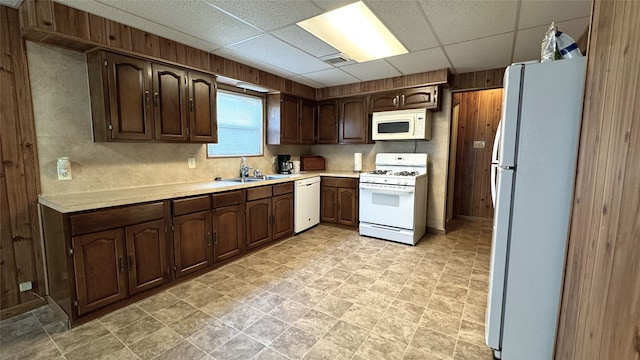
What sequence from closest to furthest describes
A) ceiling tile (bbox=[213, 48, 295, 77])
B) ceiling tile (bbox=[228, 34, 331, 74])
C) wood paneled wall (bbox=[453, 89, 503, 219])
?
ceiling tile (bbox=[228, 34, 331, 74]), ceiling tile (bbox=[213, 48, 295, 77]), wood paneled wall (bbox=[453, 89, 503, 219])

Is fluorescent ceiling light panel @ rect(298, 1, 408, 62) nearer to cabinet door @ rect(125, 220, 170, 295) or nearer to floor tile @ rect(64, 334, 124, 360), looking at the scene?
cabinet door @ rect(125, 220, 170, 295)

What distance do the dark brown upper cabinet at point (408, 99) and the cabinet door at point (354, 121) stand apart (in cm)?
20

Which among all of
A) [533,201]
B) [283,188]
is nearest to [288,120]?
[283,188]

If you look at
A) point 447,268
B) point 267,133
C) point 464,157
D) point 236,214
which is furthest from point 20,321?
point 464,157

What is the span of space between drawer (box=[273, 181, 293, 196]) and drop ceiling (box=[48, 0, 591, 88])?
1.58 m

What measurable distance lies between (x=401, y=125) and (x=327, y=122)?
1364mm

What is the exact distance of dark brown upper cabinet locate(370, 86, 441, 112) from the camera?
3.79m

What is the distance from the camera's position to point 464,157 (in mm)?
5035

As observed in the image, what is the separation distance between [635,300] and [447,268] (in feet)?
7.59

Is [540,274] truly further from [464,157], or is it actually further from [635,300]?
[464,157]

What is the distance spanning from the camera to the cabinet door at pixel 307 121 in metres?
4.63

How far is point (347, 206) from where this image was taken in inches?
172

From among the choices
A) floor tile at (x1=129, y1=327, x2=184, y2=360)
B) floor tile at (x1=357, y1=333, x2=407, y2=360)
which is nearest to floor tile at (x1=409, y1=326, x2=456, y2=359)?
floor tile at (x1=357, y1=333, x2=407, y2=360)

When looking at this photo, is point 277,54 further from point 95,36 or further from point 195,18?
point 95,36
